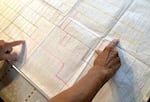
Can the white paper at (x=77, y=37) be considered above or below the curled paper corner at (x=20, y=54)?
above

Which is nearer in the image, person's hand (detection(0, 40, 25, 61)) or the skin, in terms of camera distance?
the skin

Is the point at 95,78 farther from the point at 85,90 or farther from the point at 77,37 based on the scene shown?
the point at 77,37

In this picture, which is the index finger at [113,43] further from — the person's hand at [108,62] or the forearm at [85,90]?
the forearm at [85,90]

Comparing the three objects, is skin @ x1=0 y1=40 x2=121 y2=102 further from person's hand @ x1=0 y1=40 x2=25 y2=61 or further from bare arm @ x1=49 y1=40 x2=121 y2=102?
person's hand @ x1=0 y1=40 x2=25 y2=61

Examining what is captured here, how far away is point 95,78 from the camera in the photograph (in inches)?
23.0

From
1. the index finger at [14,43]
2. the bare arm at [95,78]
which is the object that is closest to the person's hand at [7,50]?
the index finger at [14,43]

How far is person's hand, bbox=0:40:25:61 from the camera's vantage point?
720mm

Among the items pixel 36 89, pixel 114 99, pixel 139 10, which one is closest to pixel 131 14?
pixel 139 10

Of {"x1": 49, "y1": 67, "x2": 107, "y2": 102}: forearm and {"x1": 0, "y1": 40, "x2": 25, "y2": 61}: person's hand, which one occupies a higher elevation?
{"x1": 49, "y1": 67, "x2": 107, "y2": 102}: forearm

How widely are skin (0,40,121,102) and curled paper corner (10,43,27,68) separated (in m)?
0.21

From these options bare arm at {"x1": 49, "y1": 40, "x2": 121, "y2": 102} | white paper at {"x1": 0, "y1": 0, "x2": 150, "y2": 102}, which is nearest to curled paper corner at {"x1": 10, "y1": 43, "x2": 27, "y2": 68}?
white paper at {"x1": 0, "y1": 0, "x2": 150, "y2": 102}

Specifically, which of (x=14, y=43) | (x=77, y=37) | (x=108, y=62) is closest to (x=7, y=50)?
(x=14, y=43)

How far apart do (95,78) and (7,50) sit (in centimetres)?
Answer: 33

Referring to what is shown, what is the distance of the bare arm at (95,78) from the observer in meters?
0.56
